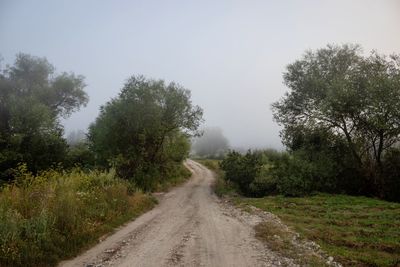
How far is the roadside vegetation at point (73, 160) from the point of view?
12.5 meters

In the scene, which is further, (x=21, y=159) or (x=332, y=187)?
(x=21, y=159)

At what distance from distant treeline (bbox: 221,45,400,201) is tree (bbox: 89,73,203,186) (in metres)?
7.61

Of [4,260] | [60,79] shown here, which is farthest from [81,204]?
[60,79]

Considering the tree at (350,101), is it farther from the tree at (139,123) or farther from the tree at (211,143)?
the tree at (211,143)

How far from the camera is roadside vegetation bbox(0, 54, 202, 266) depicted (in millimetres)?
12516

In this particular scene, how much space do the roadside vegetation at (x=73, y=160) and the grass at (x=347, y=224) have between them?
903 cm

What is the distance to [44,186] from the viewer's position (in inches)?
607

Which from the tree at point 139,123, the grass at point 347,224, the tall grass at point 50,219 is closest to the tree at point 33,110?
the tree at point 139,123

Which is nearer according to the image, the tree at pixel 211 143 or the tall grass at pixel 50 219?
the tall grass at pixel 50 219

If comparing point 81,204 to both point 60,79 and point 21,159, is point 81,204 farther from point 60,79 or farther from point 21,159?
point 60,79

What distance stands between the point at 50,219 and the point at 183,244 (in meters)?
5.04

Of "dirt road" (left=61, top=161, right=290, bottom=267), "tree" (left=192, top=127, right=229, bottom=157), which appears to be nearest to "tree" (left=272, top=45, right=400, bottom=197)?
"dirt road" (left=61, top=161, right=290, bottom=267)

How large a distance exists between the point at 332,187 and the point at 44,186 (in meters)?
24.4

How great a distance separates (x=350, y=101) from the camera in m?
30.5
